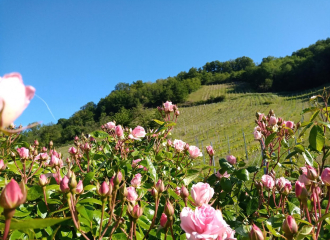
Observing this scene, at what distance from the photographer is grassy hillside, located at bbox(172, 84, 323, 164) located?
825 centimetres

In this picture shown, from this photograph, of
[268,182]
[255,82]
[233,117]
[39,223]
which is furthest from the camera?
[255,82]

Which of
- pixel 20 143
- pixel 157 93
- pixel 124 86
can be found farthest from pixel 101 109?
pixel 20 143

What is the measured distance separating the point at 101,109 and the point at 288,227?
3194 centimetres

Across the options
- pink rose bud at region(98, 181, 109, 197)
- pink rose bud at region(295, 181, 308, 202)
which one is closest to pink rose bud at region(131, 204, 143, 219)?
pink rose bud at region(98, 181, 109, 197)

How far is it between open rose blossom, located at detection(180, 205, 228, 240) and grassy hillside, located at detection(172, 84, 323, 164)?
2.96 metres

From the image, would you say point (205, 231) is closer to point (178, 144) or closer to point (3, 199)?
point (3, 199)

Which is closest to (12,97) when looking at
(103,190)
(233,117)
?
(103,190)

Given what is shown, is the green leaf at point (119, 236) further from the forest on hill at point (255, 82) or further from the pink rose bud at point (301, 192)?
the forest on hill at point (255, 82)

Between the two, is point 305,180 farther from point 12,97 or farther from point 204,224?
point 12,97

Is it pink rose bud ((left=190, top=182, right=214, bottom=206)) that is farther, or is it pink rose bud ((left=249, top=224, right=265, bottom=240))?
pink rose bud ((left=190, top=182, right=214, bottom=206))

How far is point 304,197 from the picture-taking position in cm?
52

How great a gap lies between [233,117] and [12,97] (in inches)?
682

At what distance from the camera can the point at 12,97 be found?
245 millimetres

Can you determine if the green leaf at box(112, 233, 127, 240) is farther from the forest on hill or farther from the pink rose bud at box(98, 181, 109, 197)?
the forest on hill
